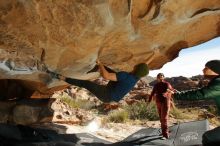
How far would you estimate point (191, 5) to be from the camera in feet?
21.7

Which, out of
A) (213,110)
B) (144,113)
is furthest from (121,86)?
(213,110)

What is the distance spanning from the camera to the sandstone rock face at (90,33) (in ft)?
16.6

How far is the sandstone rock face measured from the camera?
200 inches

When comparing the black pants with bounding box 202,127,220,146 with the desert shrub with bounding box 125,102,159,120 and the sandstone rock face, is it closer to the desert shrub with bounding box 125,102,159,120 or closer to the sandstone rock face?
the sandstone rock face

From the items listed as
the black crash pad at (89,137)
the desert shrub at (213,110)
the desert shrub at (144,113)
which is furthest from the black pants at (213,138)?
the desert shrub at (213,110)

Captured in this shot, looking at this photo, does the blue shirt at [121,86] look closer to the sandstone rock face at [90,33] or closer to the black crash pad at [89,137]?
the sandstone rock face at [90,33]

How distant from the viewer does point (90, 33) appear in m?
5.66

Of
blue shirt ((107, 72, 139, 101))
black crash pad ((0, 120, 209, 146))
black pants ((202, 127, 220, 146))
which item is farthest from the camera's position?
blue shirt ((107, 72, 139, 101))

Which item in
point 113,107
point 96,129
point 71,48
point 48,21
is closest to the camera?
point 48,21

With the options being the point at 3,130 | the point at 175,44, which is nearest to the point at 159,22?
the point at 175,44

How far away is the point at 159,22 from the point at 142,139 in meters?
2.55

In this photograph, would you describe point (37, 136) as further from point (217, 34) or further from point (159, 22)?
point (217, 34)

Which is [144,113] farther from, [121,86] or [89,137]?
[121,86]

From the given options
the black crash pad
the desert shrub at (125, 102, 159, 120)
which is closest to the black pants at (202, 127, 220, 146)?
the black crash pad
